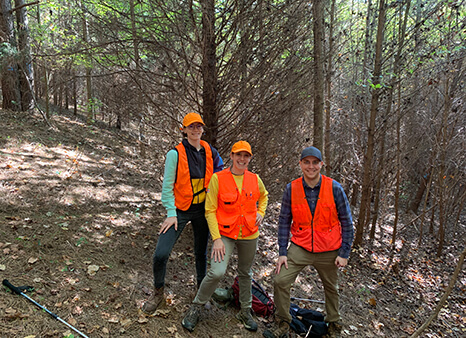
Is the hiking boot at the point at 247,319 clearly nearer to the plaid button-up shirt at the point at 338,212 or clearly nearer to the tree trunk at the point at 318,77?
the plaid button-up shirt at the point at 338,212

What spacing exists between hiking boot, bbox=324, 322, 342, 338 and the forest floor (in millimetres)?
763

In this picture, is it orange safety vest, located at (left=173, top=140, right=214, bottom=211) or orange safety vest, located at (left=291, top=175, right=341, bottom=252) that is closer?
orange safety vest, located at (left=173, top=140, right=214, bottom=211)

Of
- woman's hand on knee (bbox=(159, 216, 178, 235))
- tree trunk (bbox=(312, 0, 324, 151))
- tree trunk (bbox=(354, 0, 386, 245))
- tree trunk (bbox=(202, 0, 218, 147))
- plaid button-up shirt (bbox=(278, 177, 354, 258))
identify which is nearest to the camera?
woman's hand on knee (bbox=(159, 216, 178, 235))

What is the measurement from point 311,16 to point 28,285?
505cm

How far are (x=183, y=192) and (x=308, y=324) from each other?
2.33m

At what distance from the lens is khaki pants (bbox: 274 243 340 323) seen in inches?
124

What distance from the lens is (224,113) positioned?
13.9 ft

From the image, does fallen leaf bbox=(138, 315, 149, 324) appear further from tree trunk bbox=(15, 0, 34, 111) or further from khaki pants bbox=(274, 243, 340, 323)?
tree trunk bbox=(15, 0, 34, 111)

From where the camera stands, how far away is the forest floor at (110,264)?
3.00 meters

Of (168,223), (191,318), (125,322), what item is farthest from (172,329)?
(168,223)

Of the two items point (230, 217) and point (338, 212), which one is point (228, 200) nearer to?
point (230, 217)

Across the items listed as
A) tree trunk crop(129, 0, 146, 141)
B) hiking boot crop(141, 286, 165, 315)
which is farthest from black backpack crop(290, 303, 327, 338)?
tree trunk crop(129, 0, 146, 141)

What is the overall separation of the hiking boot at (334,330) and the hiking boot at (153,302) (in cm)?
205

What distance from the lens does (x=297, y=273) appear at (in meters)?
3.22
